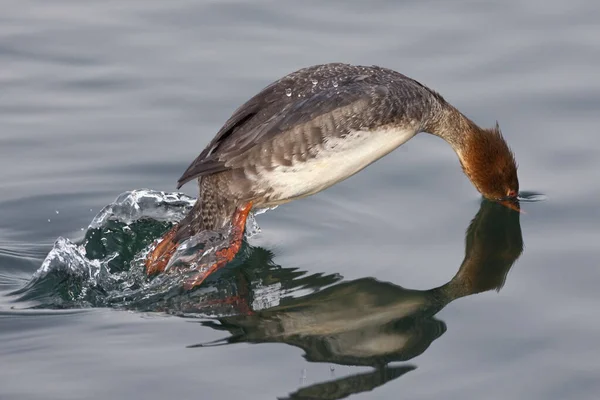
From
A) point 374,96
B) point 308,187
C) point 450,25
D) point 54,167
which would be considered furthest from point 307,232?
point 450,25

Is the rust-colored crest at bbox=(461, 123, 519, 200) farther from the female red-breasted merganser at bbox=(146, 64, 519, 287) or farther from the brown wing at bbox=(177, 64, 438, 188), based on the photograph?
the brown wing at bbox=(177, 64, 438, 188)

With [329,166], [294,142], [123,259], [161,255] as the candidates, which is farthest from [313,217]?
[123,259]

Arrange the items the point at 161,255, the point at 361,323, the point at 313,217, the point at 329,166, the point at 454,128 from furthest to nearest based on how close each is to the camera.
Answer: the point at 454,128 → the point at 313,217 → the point at 161,255 → the point at 329,166 → the point at 361,323

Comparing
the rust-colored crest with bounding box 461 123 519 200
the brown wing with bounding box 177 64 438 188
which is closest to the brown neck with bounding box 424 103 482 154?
the rust-colored crest with bounding box 461 123 519 200

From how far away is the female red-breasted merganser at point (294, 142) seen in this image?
279 inches

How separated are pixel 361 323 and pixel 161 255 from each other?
5.13 ft

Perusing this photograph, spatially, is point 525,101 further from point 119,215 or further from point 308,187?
point 119,215

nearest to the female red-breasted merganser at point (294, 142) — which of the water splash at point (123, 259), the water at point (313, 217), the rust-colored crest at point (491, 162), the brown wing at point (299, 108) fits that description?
the brown wing at point (299, 108)

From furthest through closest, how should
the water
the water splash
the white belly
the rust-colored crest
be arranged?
the rust-colored crest
the white belly
the water splash
the water

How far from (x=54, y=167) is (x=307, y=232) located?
1.92 meters

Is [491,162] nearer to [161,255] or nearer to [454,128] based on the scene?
[454,128]

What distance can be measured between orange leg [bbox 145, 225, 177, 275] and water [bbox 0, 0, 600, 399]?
0.73 feet

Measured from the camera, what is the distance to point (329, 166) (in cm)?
722

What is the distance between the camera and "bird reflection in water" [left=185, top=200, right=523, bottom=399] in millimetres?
6102
